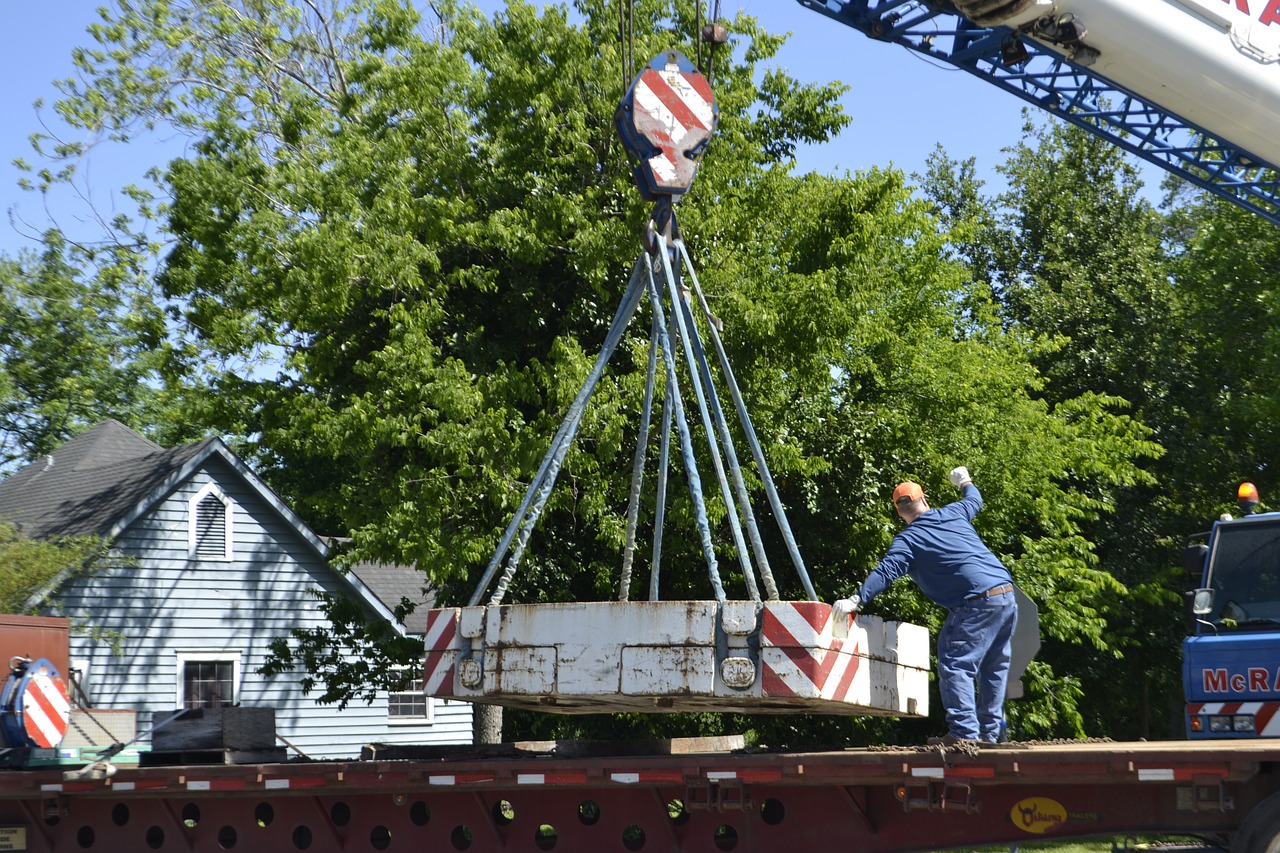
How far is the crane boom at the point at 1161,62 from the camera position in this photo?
10.5m

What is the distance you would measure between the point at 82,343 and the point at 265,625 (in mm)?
17521

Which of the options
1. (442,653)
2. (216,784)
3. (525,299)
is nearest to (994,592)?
(442,653)

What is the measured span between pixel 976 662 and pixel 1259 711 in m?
1.75

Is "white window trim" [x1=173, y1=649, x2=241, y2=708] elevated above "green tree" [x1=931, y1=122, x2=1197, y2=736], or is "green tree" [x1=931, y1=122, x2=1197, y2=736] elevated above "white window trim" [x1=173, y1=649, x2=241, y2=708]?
"green tree" [x1=931, y1=122, x2=1197, y2=736]

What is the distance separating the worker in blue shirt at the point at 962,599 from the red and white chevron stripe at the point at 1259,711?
1339 millimetres

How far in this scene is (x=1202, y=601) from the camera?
8109 mm

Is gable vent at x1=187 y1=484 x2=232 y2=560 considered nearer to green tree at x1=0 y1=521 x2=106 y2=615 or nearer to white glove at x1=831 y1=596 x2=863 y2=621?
green tree at x1=0 y1=521 x2=106 y2=615

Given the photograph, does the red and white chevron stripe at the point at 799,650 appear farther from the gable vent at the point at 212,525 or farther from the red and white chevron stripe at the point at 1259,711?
the gable vent at the point at 212,525

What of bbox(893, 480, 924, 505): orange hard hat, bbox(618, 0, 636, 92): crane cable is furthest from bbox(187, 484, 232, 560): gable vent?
bbox(893, 480, 924, 505): orange hard hat

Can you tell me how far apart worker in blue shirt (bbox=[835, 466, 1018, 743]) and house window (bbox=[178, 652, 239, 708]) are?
1579cm

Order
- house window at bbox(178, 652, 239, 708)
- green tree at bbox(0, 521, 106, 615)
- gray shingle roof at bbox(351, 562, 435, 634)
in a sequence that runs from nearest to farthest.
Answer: green tree at bbox(0, 521, 106, 615) → house window at bbox(178, 652, 239, 708) → gray shingle roof at bbox(351, 562, 435, 634)

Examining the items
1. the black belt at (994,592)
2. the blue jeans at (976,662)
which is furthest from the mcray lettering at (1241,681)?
the black belt at (994,592)

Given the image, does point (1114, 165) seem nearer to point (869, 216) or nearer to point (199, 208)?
point (869, 216)

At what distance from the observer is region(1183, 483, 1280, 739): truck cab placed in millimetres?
7684
